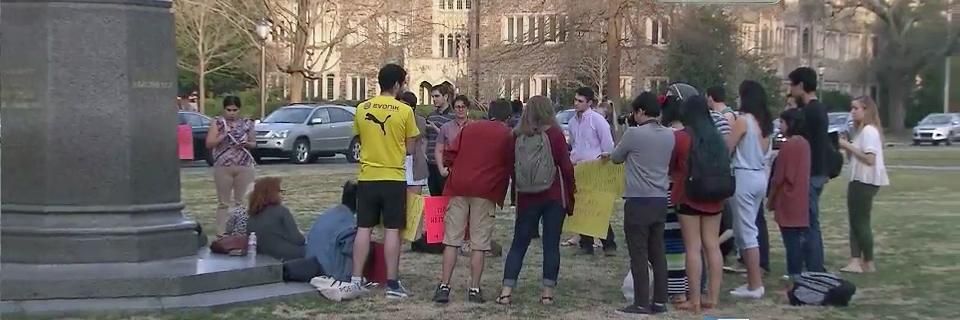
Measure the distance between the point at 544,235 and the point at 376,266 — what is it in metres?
1.58

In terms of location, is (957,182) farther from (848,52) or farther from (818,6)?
(848,52)

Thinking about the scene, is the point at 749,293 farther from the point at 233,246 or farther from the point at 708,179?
the point at 233,246

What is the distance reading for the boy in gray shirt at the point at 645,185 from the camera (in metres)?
9.63

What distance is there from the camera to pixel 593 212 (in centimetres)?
1184

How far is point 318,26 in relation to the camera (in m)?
52.3

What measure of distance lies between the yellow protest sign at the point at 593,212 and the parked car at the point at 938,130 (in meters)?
48.3

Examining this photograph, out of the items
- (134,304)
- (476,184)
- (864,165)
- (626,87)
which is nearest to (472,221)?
(476,184)

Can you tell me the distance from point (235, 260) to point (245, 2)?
40.1 metres

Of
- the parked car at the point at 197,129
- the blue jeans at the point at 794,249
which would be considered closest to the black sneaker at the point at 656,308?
the blue jeans at the point at 794,249

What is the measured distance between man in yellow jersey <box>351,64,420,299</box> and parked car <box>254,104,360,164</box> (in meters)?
22.1

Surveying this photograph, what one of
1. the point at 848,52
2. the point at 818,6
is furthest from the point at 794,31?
the point at 818,6

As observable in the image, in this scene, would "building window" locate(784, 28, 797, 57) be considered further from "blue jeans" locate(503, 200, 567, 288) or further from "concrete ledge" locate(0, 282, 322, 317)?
"concrete ledge" locate(0, 282, 322, 317)

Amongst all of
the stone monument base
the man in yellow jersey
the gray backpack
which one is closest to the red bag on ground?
the man in yellow jersey

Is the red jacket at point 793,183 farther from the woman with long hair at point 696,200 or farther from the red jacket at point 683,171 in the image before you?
the red jacket at point 683,171
